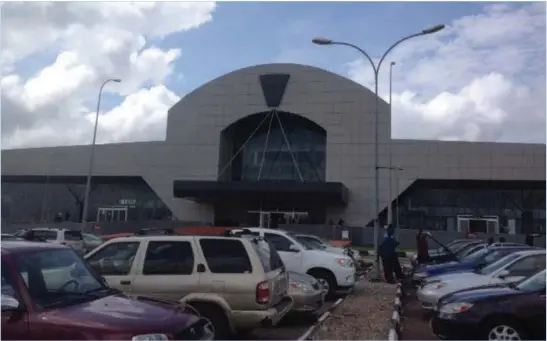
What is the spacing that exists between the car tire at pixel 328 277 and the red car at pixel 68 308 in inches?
328

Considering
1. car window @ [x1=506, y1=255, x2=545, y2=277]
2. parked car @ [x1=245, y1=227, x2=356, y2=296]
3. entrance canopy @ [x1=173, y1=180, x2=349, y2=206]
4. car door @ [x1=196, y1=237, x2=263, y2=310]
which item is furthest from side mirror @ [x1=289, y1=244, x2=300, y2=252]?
entrance canopy @ [x1=173, y1=180, x2=349, y2=206]

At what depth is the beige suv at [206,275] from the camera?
7.52 metres

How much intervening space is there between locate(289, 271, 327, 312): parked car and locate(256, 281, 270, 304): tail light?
2122mm

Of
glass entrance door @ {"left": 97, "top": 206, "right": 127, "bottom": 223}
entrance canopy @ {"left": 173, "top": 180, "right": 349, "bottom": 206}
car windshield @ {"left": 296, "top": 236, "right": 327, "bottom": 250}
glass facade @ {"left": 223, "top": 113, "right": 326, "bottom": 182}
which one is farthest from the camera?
glass entrance door @ {"left": 97, "top": 206, "right": 127, "bottom": 223}

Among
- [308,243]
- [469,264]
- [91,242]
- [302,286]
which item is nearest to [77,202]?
[91,242]

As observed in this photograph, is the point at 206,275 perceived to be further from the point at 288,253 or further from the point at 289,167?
the point at 289,167

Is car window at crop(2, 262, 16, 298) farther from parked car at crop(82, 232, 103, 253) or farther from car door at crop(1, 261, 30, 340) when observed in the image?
parked car at crop(82, 232, 103, 253)

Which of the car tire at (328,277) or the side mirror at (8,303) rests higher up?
the side mirror at (8,303)

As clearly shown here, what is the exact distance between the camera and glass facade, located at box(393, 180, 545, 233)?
4925 cm

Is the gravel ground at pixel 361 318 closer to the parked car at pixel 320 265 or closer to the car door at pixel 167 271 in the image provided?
the parked car at pixel 320 265

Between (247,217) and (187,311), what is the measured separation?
47037 mm

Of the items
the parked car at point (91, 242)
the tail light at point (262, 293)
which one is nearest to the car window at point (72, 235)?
the parked car at point (91, 242)

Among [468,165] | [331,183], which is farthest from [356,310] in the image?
[468,165]

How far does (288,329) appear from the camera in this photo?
9.41m
